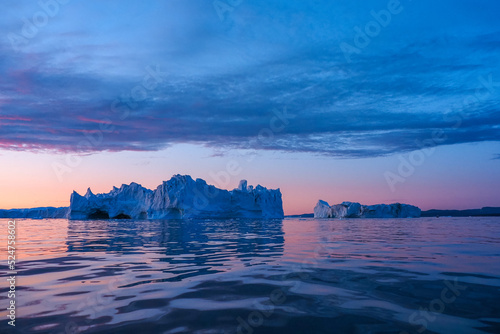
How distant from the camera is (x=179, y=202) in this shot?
183 ft

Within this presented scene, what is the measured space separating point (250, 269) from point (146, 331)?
3.41 meters

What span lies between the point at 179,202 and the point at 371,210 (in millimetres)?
49681

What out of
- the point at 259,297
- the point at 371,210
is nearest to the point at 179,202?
the point at 371,210

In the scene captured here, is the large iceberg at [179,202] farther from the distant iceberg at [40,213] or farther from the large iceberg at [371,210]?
the large iceberg at [371,210]

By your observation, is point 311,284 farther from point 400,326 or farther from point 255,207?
point 255,207

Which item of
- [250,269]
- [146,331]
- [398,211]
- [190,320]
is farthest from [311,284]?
[398,211]

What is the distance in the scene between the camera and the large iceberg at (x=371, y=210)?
263ft

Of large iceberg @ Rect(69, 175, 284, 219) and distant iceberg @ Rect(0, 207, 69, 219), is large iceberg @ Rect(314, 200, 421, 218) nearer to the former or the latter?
large iceberg @ Rect(69, 175, 284, 219)

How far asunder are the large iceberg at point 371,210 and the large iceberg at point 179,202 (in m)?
21.7

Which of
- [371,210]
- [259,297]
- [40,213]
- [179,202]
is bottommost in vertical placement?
[371,210]

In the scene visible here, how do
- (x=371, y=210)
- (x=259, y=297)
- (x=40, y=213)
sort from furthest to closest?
(x=371, y=210) < (x=40, y=213) < (x=259, y=297)

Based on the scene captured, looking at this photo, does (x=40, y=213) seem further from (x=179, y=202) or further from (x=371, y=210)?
(x=371, y=210)

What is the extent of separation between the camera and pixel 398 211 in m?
82.4

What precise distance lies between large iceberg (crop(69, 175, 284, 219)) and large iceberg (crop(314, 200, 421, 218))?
21.7m
